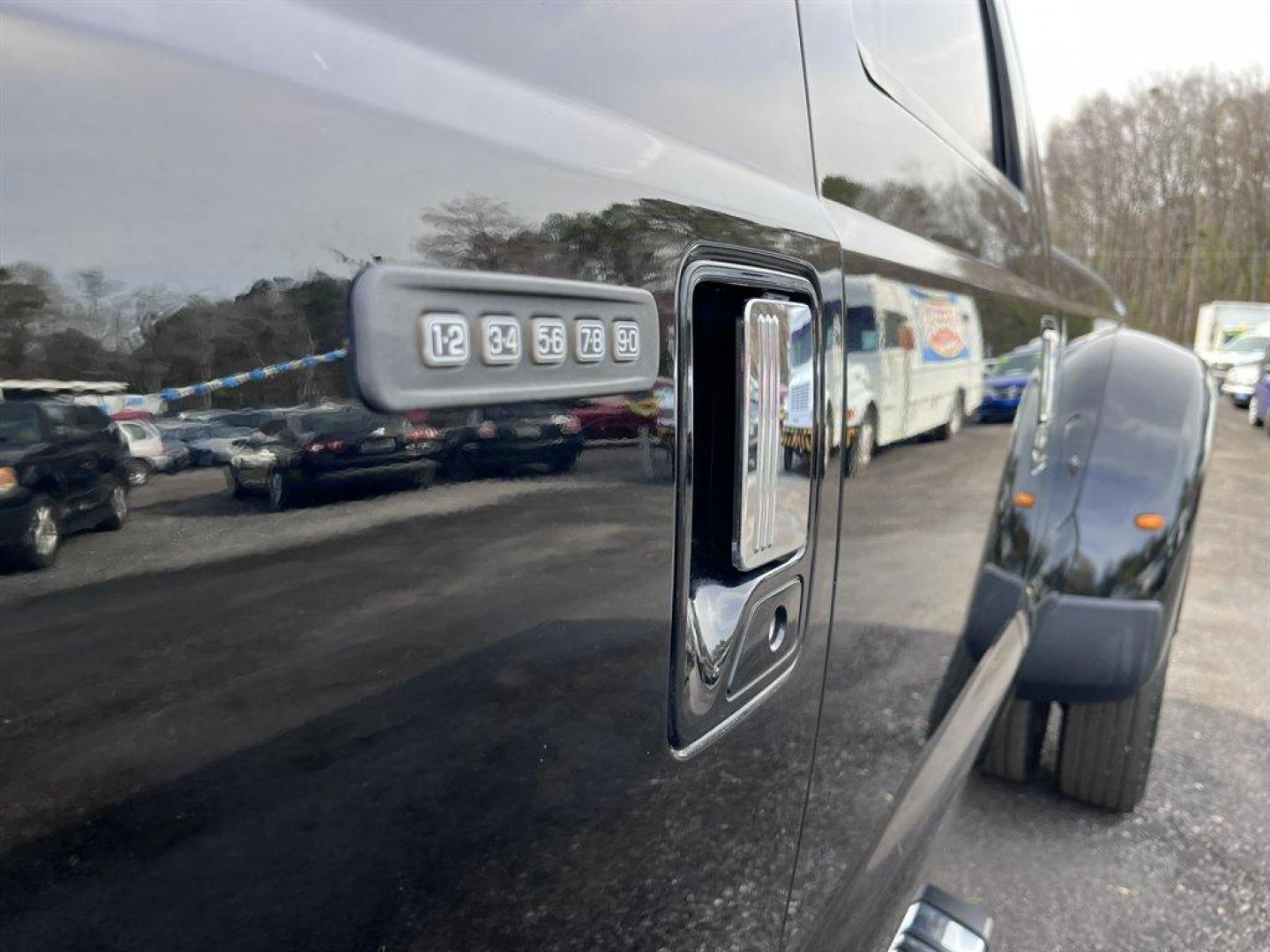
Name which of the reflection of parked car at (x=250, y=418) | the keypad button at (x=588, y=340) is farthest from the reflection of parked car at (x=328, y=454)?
the keypad button at (x=588, y=340)

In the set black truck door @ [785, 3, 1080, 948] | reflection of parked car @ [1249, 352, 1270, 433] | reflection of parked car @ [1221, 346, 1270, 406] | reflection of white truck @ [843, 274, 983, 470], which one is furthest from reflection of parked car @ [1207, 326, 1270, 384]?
reflection of white truck @ [843, 274, 983, 470]

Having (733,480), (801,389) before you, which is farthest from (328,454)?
(801,389)

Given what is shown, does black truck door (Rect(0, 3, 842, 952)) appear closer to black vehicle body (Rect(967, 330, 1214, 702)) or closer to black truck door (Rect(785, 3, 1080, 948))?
black truck door (Rect(785, 3, 1080, 948))

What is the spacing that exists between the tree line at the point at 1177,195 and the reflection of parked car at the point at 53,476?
86.4 ft

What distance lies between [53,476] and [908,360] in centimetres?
119

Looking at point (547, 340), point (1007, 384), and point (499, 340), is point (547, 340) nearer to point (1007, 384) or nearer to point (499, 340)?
point (499, 340)

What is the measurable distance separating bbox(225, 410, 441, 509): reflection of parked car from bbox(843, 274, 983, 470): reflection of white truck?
0.68 m

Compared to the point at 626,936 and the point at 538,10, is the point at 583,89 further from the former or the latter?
the point at 626,936

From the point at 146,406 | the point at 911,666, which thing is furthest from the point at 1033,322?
the point at 146,406

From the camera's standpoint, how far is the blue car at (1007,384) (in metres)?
1.97

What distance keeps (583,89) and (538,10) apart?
7 centimetres

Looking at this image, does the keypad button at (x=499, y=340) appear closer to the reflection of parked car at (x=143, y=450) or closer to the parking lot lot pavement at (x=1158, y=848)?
the reflection of parked car at (x=143, y=450)

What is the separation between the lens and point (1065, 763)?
2664 mm

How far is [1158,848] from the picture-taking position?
263 cm
